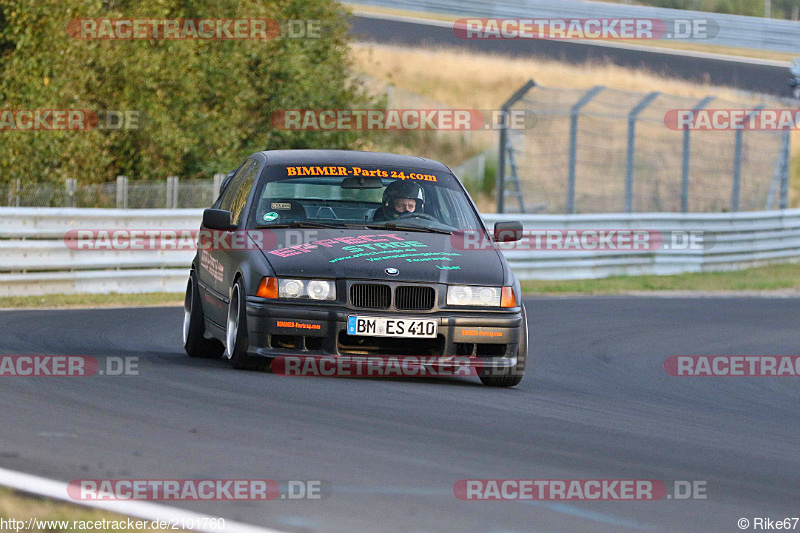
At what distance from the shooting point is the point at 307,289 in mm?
8398

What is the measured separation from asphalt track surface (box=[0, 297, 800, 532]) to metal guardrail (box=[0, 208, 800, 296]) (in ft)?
17.3

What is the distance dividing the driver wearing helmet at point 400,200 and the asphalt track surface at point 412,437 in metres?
1.25

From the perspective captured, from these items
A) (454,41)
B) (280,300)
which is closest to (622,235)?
(280,300)

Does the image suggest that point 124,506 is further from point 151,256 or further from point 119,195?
point 119,195

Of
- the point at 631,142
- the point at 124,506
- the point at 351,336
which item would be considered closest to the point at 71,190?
the point at 631,142

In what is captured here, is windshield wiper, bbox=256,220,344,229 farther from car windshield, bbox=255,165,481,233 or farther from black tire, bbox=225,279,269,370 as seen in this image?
black tire, bbox=225,279,269,370

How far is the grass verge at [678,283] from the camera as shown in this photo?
20.2 m

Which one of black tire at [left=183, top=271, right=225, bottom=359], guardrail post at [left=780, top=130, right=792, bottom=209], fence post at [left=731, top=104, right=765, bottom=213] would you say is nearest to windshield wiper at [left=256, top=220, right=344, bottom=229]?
black tire at [left=183, top=271, right=225, bottom=359]

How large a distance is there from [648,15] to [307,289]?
38.7 meters

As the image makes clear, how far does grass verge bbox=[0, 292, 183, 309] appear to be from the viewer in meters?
15.2

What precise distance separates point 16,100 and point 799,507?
18523 millimetres

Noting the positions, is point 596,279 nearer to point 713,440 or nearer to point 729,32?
point 713,440

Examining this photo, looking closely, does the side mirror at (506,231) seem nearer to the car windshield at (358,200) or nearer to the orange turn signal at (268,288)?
the car windshield at (358,200)

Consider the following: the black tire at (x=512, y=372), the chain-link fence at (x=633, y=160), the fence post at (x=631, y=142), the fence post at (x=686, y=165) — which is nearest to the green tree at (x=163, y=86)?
the chain-link fence at (x=633, y=160)
